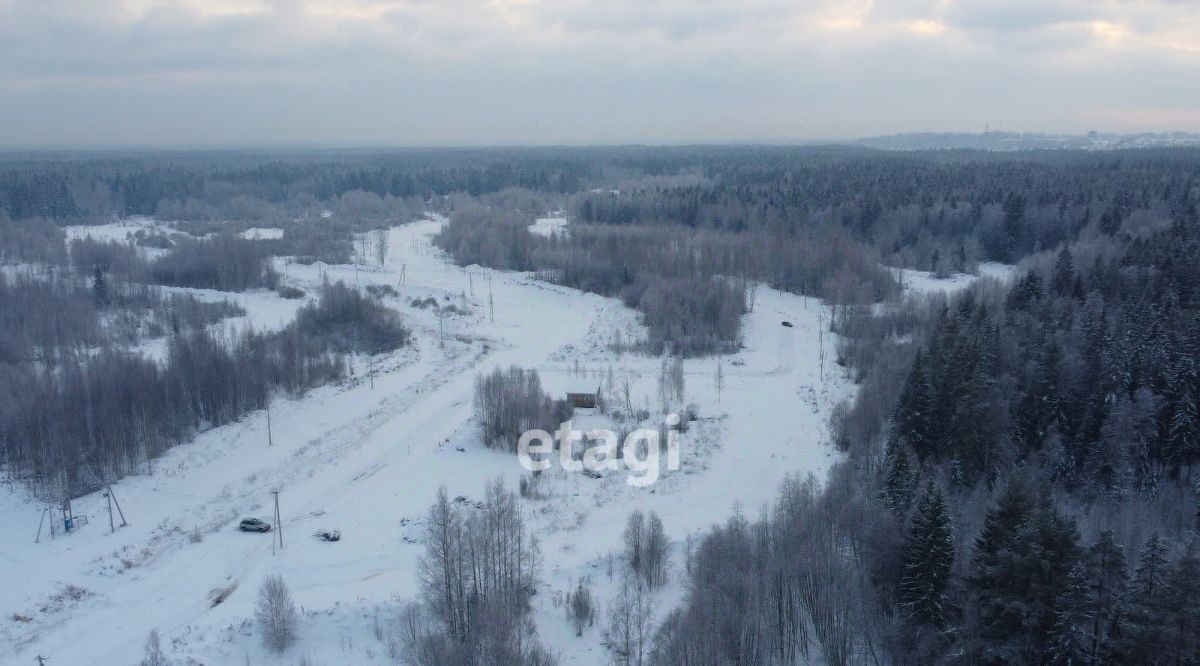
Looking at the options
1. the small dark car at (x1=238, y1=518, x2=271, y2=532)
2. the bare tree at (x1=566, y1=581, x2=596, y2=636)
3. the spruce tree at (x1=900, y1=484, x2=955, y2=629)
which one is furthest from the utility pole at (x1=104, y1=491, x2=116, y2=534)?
the spruce tree at (x1=900, y1=484, x2=955, y2=629)

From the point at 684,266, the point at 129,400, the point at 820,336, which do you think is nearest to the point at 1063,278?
the point at 820,336

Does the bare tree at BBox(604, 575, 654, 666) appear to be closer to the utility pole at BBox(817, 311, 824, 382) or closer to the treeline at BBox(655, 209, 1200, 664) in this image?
the treeline at BBox(655, 209, 1200, 664)

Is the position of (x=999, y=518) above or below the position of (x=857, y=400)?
above

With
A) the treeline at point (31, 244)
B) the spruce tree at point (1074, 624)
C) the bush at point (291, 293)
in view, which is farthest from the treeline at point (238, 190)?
the spruce tree at point (1074, 624)

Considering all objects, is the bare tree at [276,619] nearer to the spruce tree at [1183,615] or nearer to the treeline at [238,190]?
the spruce tree at [1183,615]

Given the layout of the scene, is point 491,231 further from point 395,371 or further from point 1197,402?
point 1197,402

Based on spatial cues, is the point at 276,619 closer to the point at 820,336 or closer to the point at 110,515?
the point at 110,515
